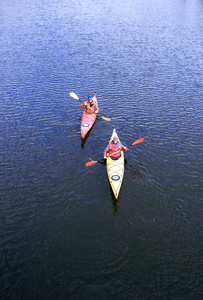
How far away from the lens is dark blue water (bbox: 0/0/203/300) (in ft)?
43.7

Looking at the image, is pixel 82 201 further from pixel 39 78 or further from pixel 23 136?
pixel 39 78

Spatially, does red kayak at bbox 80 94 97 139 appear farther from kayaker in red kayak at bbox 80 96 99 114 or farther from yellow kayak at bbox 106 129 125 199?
yellow kayak at bbox 106 129 125 199

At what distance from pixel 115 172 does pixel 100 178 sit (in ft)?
4.23

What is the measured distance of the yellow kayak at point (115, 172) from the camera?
1733cm

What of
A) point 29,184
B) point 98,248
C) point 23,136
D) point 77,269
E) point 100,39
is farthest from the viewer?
point 100,39

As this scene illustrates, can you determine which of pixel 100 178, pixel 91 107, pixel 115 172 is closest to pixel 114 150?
pixel 115 172

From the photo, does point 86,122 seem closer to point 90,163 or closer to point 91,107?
point 91,107

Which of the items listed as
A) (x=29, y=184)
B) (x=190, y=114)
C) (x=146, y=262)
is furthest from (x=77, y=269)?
(x=190, y=114)

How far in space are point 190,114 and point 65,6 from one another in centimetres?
6112

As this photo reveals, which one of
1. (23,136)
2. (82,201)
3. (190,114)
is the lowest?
(82,201)

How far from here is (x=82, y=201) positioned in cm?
1728

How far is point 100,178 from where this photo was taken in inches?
750

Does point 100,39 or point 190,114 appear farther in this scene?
point 100,39

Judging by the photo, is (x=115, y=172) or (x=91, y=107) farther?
(x=91, y=107)
